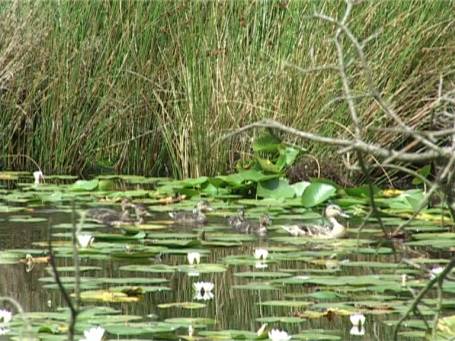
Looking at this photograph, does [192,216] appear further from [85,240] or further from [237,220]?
[85,240]

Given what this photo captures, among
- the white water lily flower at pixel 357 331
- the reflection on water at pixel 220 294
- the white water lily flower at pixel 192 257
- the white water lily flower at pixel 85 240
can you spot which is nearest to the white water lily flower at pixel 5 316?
the reflection on water at pixel 220 294

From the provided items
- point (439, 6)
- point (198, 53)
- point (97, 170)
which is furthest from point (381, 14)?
point (97, 170)

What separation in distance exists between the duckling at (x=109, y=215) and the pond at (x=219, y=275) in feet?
0.17

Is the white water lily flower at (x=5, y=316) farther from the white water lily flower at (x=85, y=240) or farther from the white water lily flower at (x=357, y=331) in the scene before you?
the white water lily flower at (x=85, y=240)

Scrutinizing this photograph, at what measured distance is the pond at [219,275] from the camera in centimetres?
421

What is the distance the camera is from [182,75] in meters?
9.05

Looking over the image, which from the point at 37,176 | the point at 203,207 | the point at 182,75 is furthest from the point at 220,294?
the point at 182,75

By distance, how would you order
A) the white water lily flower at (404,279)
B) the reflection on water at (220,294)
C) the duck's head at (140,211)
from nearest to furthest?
the reflection on water at (220,294) < the white water lily flower at (404,279) < the duck's head at (140,211)

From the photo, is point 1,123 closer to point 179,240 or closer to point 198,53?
point 198,53

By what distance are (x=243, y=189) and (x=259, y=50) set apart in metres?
1.31

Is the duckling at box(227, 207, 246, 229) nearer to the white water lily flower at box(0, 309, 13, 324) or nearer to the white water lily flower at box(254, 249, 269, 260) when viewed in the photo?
the white water lily flower at box(254, 249, 269, 260)

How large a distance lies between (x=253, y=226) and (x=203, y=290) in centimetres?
154

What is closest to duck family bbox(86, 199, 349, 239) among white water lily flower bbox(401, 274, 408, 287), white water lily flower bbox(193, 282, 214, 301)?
white water lily flower bbox(401, 274, 408, 287)

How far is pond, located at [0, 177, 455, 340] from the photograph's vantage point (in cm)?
421
